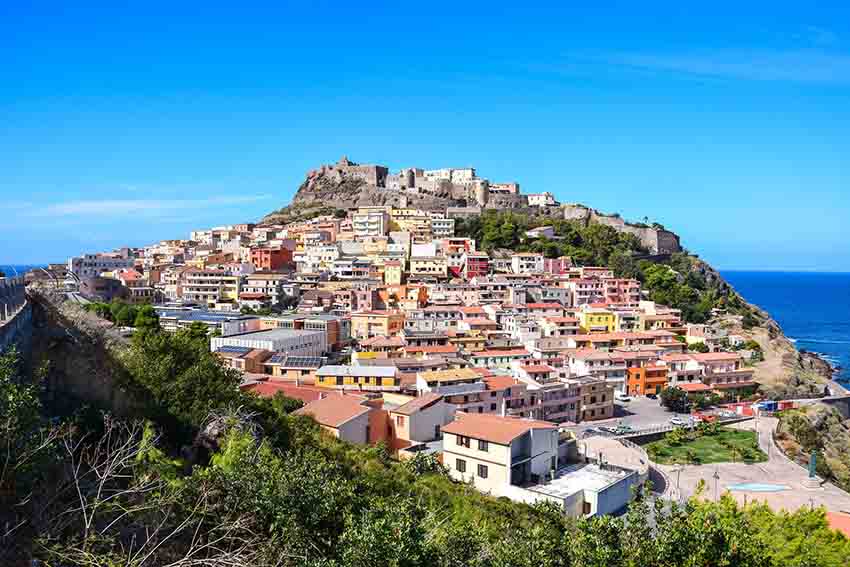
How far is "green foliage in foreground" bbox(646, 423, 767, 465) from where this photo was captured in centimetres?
2809

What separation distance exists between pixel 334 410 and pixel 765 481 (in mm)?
17034

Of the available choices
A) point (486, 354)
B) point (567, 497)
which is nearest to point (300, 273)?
point (486, 354)

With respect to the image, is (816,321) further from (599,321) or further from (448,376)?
(448,376)

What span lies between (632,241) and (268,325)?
156 ft

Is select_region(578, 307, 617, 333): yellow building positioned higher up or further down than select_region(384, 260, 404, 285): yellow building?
further down

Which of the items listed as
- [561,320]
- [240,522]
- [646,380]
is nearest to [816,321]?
[561,320]

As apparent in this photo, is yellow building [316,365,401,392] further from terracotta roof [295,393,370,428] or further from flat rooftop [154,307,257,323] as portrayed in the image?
flat rooftop [154,307,257,323]

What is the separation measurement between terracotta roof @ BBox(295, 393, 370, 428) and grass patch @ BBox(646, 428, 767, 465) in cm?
1394

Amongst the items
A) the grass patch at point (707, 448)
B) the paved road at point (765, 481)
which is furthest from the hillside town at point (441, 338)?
the grass patch at point (707, 448)

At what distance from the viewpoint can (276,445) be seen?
13.9m

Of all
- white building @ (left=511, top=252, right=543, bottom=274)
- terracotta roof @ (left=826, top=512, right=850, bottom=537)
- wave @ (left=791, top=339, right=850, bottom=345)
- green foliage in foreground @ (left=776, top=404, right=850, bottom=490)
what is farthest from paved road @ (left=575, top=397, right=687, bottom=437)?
wave @ (left=791, top=339, right=850, bottom=345)

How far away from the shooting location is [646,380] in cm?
3969

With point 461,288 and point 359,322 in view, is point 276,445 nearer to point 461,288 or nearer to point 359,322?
point 359,322

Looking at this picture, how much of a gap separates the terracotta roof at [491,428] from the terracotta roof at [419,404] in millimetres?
1887
